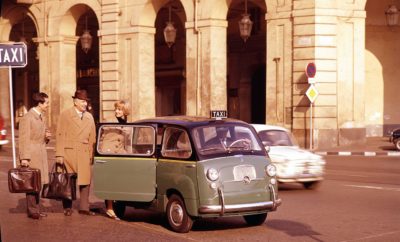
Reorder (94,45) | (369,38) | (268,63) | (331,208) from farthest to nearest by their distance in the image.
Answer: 1. (94,45)
2. (369,38)
3. (268,63)
4. (331,208)

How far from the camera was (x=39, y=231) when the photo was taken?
10711 mm

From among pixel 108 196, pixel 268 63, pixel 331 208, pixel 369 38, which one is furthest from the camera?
pixel 369 38

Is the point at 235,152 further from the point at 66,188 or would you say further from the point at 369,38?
the point at 369,38

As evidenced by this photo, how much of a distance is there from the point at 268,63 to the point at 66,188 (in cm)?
1910

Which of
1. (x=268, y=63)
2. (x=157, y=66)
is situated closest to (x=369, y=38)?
(x=268, y=63)

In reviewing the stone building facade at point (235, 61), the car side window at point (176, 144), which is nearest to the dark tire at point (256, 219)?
the car side window at point (176, 144)

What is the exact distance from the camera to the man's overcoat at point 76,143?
12.0m

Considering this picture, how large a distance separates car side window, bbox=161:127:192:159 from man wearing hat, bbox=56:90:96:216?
63.0 inches

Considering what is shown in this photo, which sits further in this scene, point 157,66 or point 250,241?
point 157,66

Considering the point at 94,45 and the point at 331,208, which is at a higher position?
the point at 94,45

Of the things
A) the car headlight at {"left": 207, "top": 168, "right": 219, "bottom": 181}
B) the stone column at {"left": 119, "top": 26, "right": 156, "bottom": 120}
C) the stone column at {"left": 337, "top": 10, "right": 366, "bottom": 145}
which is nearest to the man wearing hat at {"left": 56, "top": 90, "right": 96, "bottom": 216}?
the car headlight at {"left": 207, "top": 168, "right": 219, "bottom": 181}

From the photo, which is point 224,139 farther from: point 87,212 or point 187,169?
point 87,212

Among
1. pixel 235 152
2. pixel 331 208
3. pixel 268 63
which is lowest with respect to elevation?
pixel 331 208

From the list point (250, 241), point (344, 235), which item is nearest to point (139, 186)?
point (250, 241)
